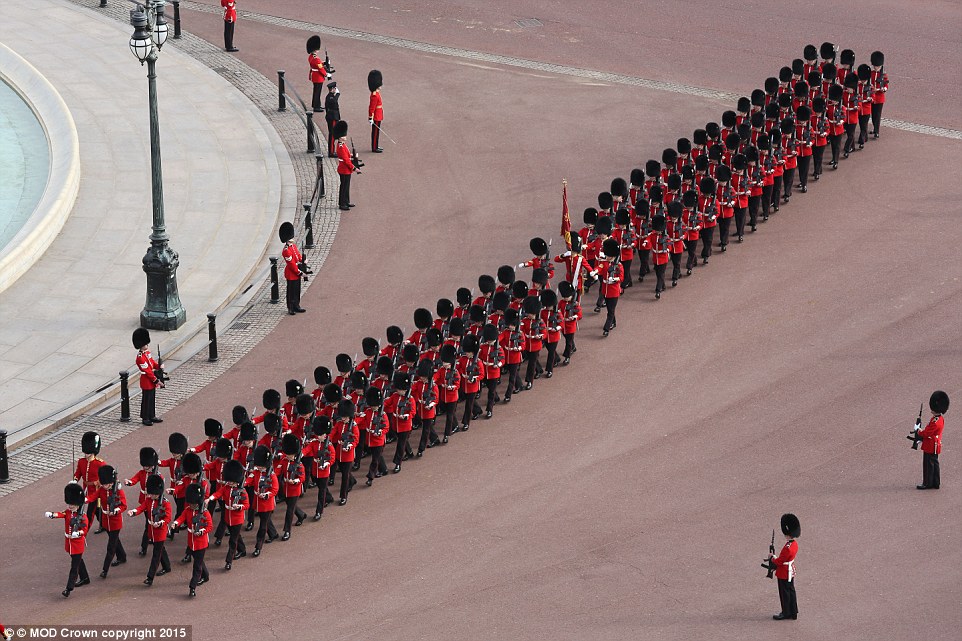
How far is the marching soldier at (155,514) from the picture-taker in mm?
15500

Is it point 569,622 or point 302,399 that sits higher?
point 302,399

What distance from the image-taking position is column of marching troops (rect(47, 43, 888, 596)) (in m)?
15.8

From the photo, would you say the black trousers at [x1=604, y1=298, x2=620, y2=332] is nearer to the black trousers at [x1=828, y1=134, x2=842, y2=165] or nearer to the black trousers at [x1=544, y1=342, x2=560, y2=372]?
the black trousers at [x1=544, y1=342, x2=560, y2=372]

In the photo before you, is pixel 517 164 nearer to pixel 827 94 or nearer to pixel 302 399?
pixel 827 94

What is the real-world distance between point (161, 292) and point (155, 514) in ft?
18.4

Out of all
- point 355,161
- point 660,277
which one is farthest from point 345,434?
point 355,161

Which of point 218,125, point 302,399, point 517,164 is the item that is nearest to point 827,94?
point 517,164

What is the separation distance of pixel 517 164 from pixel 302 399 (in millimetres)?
10036

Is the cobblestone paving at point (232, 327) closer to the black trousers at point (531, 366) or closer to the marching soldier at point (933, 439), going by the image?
the black trousers at point (531, 366)

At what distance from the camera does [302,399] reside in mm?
16750

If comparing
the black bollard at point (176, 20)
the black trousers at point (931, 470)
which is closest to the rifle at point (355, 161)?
the black bollard at point (176, 20)

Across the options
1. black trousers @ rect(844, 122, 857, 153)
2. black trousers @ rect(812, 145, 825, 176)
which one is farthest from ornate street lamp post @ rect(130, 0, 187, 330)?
black trousers @ rect(844, 122, 857, 153)

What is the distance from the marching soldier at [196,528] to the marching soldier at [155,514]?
22cm

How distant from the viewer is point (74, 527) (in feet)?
50.1
